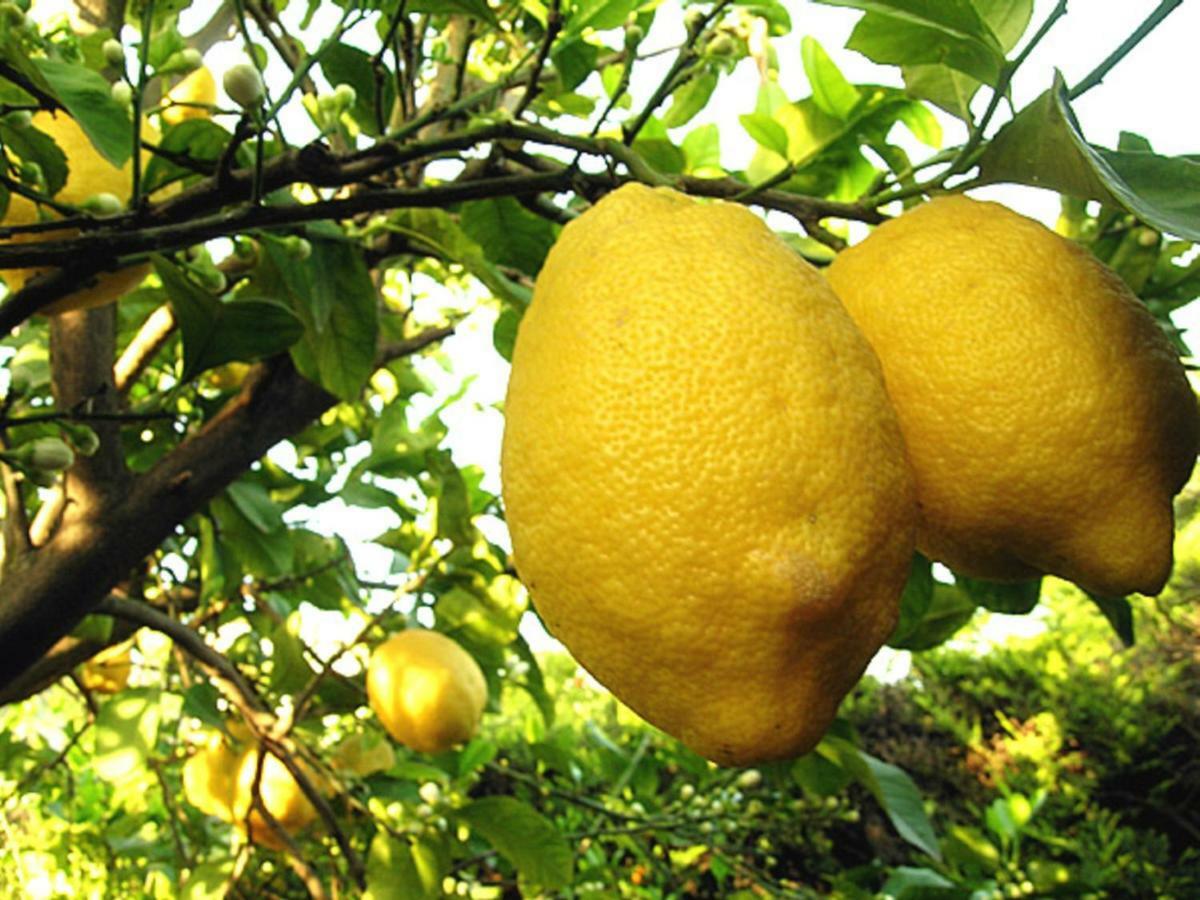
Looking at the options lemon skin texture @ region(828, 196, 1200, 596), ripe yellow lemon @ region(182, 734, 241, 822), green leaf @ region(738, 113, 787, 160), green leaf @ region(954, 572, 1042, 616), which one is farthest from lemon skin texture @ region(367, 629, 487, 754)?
lemon skin texture @ region(828, 196, 1200, 596)

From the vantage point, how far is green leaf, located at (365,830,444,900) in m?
1.33

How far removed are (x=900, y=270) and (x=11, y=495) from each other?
1021mm

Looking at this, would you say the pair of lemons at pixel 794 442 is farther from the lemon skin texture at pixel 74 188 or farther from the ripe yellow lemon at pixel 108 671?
the ripe yellow lemon at pixel 108 671

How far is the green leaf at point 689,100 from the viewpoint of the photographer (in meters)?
1.14

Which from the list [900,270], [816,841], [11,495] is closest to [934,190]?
[900,270]

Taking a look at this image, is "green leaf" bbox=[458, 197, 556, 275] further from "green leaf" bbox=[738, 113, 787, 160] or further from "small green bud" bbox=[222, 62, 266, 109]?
"small green bud" bbox=[222, 62, 266, 109]

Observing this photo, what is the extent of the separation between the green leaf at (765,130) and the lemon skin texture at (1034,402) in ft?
1.27

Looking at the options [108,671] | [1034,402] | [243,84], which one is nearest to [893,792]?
[1034,402]

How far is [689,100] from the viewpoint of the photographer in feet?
3.77

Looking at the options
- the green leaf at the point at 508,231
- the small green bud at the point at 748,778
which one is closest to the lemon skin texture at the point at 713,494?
the green leaf at the point at 508,231

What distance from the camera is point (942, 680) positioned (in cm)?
367

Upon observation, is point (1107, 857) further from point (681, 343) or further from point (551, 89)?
point (681, 343)

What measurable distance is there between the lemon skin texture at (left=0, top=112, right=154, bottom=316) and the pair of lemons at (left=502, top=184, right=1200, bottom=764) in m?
0.48

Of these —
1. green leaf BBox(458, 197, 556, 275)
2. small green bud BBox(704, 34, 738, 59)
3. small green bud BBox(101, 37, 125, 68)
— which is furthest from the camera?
green leaf BBox(458, 197, 556, 275)
